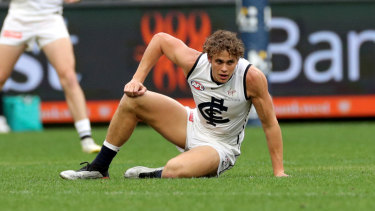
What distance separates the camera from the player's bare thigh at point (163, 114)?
7355 mm

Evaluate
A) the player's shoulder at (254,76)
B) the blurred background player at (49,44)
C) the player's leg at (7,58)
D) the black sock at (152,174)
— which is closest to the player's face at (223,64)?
the player's shoulder at (254,76)

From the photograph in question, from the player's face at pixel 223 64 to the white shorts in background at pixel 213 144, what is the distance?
2.21ft

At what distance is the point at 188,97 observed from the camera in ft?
53.3

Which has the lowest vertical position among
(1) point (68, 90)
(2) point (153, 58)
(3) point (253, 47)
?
(3) point (253, 47)

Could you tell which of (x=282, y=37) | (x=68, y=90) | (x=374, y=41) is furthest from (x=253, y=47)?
(x=68, y=90)

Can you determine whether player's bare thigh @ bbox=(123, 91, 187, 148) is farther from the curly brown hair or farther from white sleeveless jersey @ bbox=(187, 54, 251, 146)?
the curly brown hair

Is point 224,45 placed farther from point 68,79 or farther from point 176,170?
point 68,79

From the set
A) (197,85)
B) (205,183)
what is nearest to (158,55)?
(197,85)

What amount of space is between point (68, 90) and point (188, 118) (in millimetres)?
3127

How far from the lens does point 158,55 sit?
7543 mm

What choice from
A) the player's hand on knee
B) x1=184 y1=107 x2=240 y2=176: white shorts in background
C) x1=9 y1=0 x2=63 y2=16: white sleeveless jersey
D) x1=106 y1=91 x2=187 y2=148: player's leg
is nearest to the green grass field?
x1=184 y1=107 x2=240 y2=176: white shorts in background

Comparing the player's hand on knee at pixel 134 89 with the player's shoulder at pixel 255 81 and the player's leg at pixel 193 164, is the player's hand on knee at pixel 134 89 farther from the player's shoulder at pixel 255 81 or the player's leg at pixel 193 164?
the player's shoulder at pixel 255 81

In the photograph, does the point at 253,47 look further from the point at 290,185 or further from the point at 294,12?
the point at 290,185

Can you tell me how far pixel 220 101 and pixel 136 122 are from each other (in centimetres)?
70
